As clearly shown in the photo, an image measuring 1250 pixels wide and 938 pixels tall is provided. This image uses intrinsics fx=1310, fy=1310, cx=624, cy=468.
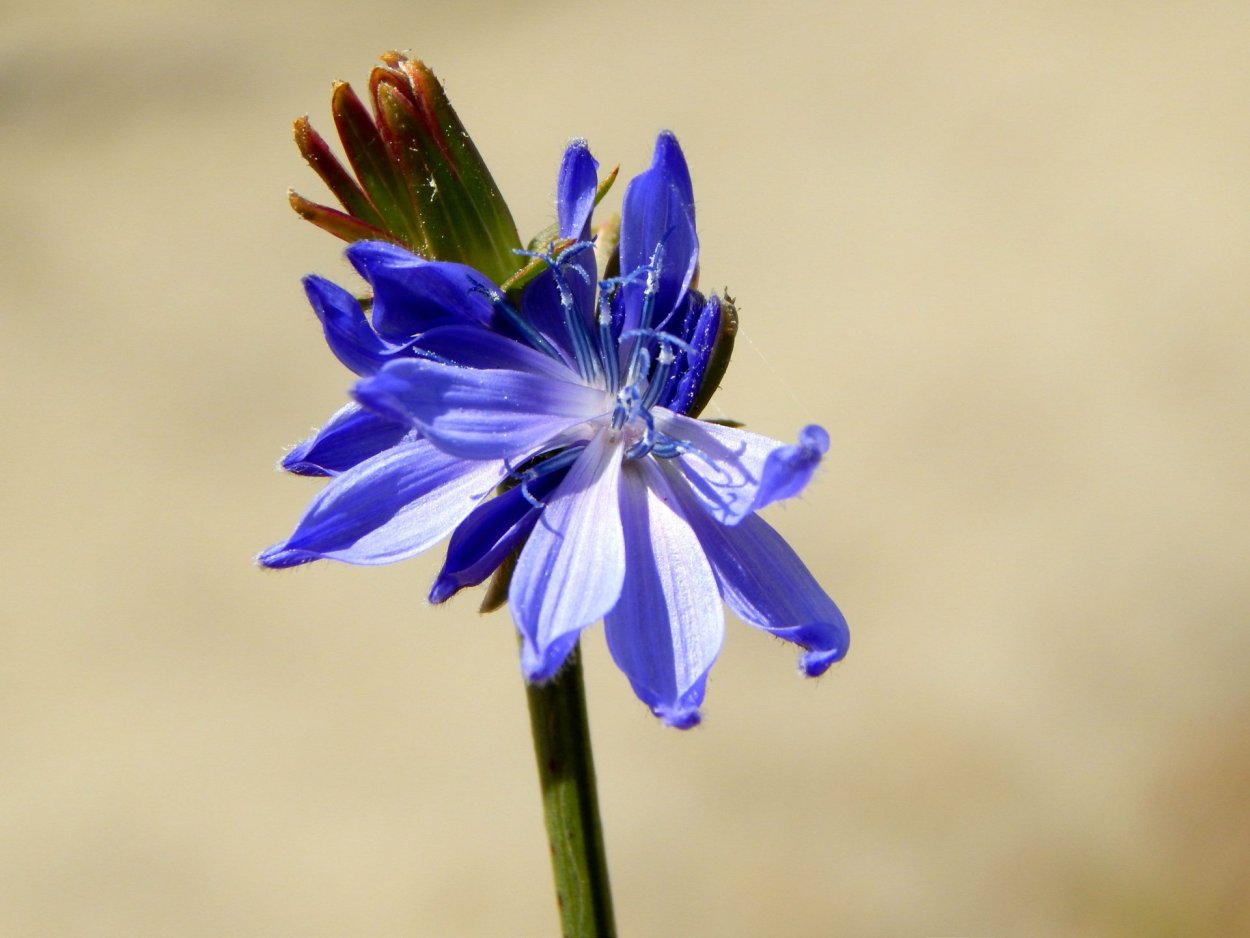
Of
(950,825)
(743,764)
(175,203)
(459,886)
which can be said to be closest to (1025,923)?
(950,825)

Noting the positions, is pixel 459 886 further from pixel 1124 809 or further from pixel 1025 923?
pixel 1124 809

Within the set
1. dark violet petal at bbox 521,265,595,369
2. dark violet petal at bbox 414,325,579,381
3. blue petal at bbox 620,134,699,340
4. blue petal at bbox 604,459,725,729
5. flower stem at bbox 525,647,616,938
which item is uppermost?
blue petal at bbox 620,134,699,340

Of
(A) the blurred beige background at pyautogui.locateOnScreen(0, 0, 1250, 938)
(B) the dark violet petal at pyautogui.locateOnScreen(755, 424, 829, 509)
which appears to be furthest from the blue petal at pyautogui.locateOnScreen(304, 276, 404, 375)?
(A) the blurred beige background at pyautogui.locateOnScreen(0, 0, 1250, 938)

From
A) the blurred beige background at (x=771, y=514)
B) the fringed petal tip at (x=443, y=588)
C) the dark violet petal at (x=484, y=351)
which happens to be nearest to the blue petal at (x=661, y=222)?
the dark violet petal at (x=484, y=351)

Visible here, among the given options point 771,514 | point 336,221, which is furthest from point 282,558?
point 771,514

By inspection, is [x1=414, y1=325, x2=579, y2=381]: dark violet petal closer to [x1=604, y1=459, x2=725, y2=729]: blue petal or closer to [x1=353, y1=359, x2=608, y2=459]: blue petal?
[x1=353, y1=359, x2=608, y2=459]: blue petal
